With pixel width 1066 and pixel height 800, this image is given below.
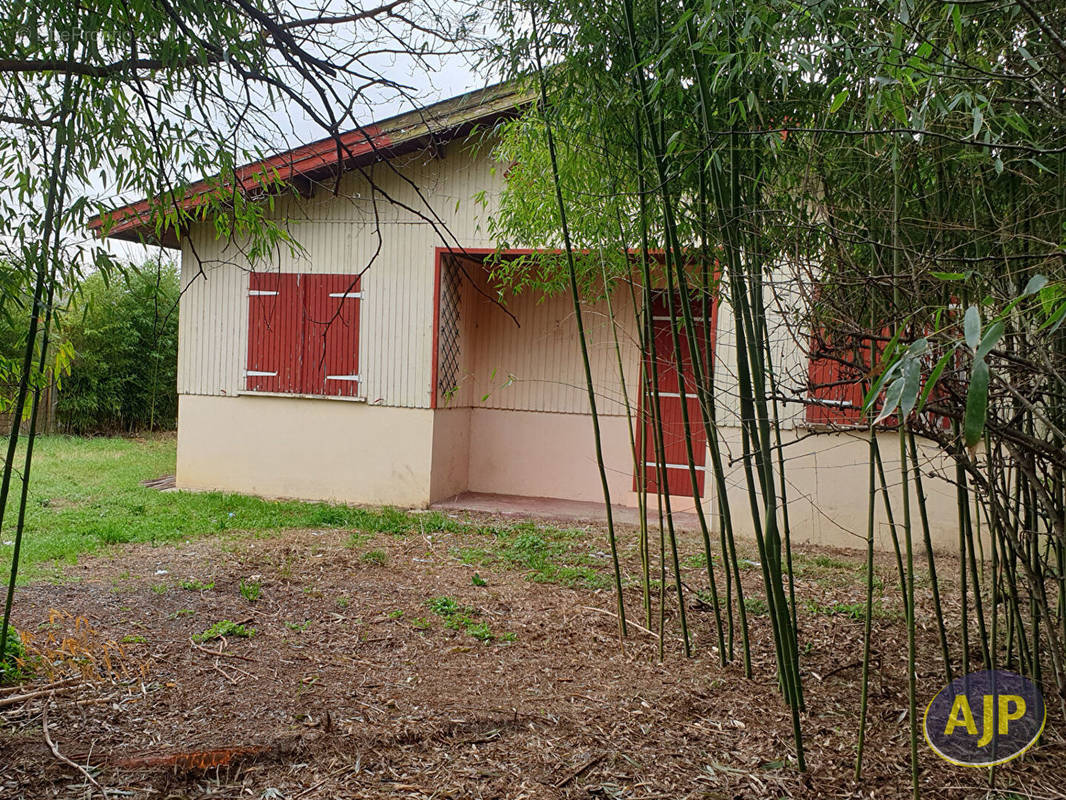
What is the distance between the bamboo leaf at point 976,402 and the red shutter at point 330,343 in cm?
652

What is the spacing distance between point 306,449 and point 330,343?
95 centimetres

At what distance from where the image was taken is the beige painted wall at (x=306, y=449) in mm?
7059

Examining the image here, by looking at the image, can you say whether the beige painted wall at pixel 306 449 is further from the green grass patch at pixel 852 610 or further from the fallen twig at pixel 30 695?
the fallen twig at pixel 30 695

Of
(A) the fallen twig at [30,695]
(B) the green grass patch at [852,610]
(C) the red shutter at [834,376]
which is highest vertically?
(C) the red shutter at [834,376]

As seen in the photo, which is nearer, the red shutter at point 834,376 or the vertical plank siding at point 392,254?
the red shutter at point 834,376

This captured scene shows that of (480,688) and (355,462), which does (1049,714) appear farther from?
(355,462)

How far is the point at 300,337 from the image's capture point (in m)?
7.21

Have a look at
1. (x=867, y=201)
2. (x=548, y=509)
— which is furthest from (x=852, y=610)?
(x=548, y=509)

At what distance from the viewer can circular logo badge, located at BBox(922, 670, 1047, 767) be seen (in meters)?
2.48

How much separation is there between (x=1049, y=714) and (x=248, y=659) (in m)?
2.84

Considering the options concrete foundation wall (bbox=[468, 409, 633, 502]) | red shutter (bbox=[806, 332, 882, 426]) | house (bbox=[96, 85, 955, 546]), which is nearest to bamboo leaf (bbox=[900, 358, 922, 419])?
red shutter (bbox=[806, 332, 882, 426])

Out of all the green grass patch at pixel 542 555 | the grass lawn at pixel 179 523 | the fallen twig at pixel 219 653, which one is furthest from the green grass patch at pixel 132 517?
the fallen twig at pixel 219 653

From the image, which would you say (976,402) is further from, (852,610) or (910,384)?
(852,610)

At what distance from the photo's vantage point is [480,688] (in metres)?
3.07
